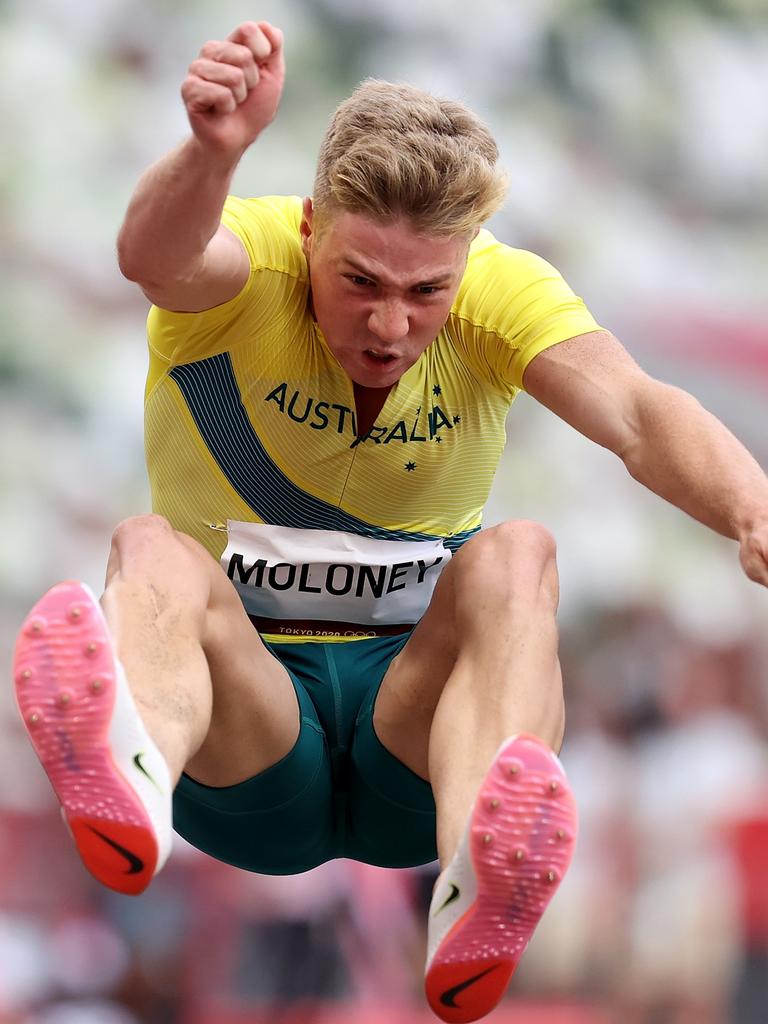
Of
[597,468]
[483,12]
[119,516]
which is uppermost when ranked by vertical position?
[483,12]

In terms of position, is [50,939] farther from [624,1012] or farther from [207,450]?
[207,450]

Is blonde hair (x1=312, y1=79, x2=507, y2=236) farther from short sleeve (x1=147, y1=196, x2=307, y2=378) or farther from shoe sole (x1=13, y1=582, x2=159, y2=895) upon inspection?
shoe sole (x1=13, y1=582, x2=159, y2=895)

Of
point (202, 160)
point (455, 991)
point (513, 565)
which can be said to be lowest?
point (455, 991)

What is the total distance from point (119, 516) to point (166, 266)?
2.08 metres

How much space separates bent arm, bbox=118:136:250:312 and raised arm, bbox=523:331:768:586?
1.73 ft

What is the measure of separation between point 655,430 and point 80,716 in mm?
882

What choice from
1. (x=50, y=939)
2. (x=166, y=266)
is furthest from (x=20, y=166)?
(x=166, y=266)

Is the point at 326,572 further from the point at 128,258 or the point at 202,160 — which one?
the point at 202,160

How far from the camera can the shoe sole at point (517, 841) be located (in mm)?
1716

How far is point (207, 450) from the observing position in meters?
2.32

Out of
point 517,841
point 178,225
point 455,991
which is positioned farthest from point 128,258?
point 455,991

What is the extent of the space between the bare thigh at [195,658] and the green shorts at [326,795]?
8 cm

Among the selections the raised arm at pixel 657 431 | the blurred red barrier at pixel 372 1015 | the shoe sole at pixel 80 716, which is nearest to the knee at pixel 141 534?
the shoe sole at pixel 80 716

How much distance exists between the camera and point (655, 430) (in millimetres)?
2070
